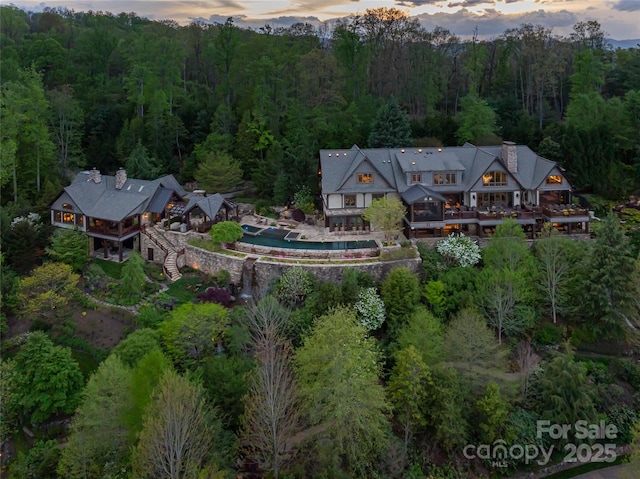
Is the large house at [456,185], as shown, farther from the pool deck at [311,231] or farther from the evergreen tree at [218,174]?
the evergreen tree at [218,174]

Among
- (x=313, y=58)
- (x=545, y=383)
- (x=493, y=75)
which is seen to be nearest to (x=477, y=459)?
(x=545, y=383)

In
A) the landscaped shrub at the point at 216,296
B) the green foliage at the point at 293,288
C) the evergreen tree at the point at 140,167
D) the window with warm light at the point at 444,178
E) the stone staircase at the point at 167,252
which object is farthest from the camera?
the evergreen tree at the point at 140,167

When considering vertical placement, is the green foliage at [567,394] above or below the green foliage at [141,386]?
below

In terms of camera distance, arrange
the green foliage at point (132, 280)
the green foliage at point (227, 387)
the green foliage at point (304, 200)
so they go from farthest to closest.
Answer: the green foliage at point (304, 200)
the green foliage at point (132, 280)
the green foliage at point (227, 387)

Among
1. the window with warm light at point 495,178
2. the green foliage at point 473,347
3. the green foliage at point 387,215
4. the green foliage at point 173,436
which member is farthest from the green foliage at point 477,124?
the green foliage at point 173,436

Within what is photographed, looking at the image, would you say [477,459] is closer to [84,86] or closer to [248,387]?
[248,387]

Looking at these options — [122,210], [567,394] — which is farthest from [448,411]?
[122,210]

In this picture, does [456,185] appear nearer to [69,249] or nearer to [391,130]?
[391,130]

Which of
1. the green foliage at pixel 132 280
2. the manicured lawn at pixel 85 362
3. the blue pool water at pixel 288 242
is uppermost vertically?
the blue pool water at pixel 288 242
